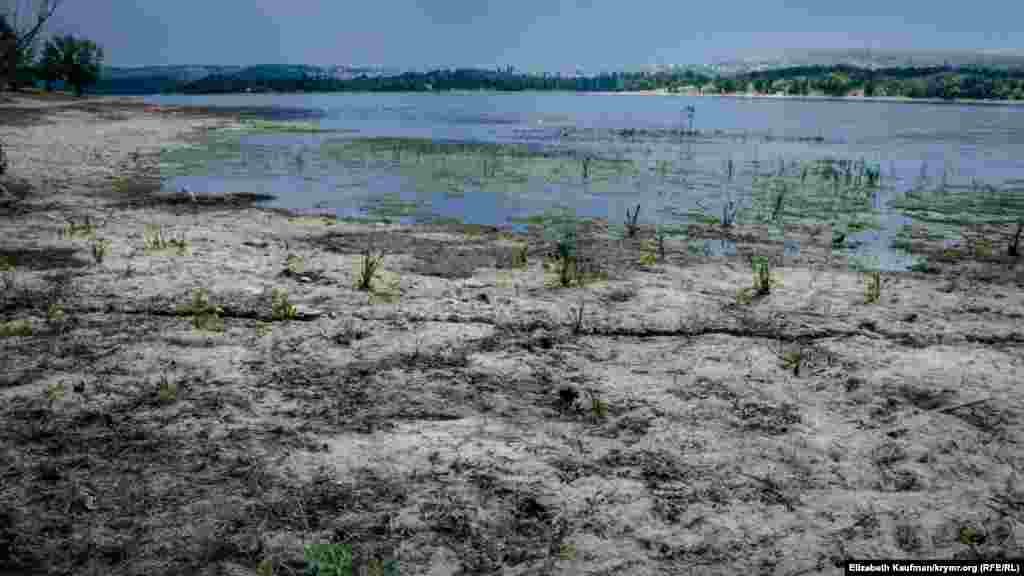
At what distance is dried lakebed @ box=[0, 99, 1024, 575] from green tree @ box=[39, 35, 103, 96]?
85767mm

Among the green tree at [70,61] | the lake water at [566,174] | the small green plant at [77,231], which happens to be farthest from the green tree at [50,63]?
the small green plant at [77,231]

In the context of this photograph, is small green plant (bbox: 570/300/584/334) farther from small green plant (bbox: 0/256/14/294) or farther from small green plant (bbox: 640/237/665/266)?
small green plant (bbox: 0/256/14/294)

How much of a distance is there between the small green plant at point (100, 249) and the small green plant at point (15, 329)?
7.55 feet

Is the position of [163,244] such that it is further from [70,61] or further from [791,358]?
[70,61]

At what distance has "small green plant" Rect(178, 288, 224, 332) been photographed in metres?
6.91

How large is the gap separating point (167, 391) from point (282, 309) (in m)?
2.06

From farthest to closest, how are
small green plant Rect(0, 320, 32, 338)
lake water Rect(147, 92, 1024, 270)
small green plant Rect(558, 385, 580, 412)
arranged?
lake water Rect(147, 92, 1024, 270), small green plant Rect(0, 320, 32, 338), small green plant Rect(558, 385, 580, 412)

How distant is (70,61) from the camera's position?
79000 mm

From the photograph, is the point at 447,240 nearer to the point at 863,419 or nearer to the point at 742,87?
the point at 863,419

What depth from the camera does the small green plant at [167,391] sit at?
5335 mm

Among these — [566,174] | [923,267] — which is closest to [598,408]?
[923,267]

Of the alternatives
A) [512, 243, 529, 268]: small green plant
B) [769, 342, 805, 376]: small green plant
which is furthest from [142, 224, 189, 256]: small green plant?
[769, 342, 805, 376]: small green plant

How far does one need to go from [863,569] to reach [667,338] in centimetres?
347

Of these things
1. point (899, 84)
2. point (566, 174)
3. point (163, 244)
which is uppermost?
point (899, 84)
